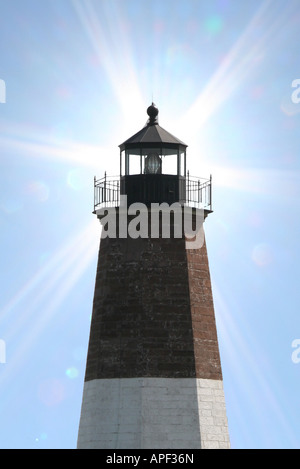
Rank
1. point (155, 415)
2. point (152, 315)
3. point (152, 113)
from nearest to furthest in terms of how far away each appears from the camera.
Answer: point (155, 415), point (152, 315), point (152, 113)

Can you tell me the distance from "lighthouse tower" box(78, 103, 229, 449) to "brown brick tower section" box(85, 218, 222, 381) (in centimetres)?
3

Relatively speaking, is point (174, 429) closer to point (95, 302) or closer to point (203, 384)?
point (203, 384)

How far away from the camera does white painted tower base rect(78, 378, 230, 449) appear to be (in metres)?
38.9

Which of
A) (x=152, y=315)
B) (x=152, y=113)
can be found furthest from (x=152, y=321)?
(x=152, y=113)

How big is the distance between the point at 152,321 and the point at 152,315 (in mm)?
173

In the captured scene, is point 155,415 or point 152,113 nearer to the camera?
point 155,415

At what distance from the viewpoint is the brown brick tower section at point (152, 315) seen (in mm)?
39625

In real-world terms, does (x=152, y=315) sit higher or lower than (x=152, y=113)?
Answer: lower

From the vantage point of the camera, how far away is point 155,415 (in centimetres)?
3897

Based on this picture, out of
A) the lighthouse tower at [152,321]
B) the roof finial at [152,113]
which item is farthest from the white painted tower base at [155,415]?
the roof finial at [152,113]

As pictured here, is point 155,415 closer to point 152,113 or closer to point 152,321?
point 152,321

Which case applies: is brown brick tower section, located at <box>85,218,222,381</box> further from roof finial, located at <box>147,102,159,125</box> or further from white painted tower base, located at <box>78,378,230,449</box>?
roof finial, located at <box>147,102,159,125</box>

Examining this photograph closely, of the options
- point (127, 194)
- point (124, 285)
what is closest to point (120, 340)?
point (124, 285)

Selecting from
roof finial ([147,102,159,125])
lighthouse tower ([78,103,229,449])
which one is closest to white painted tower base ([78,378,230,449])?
lighthouse tower ([78,103,229,449])
